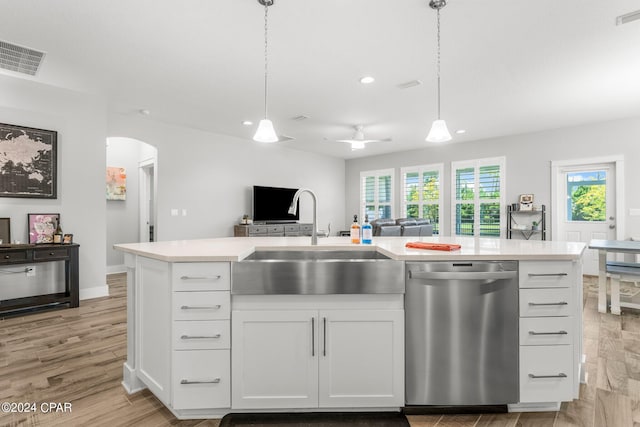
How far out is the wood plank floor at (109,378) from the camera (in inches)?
69.2

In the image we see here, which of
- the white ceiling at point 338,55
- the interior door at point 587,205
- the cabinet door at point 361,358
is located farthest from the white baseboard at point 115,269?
the interior door at point 587,205

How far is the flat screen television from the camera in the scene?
6.70 meters

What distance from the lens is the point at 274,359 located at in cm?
173

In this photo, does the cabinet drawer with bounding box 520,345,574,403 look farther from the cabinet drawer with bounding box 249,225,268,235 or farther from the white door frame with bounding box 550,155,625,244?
the cabinet drawer with bounding box 249,225,268,235

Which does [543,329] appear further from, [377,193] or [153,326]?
[377,193]

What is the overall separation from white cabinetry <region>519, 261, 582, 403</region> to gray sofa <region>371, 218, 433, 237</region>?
3.60 m

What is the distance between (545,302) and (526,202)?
17.4 ft

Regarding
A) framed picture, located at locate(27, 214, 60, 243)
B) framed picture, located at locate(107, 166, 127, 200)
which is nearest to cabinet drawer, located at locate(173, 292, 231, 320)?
framed picture, located at locate(27, 214, 60, 243)

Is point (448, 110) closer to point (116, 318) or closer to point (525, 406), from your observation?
point (525, 406)

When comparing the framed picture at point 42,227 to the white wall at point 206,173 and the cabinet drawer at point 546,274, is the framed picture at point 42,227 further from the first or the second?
the cabinet drawer at point 546,274

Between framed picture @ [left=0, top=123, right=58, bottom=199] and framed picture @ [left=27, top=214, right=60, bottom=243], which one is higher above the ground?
framed picture @ [left=0, top=123, right=58, bottom=199]

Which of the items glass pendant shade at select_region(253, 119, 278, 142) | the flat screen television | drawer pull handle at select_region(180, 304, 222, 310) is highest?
glass pendant shade at select_region(253, 119, 278, 142)

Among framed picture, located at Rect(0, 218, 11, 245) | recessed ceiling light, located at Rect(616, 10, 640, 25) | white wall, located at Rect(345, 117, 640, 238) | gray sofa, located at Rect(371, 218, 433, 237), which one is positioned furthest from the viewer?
gray sofa, located at Rect(371, 218, 433, 237)

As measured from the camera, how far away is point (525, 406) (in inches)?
72.0
